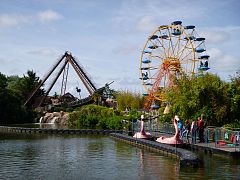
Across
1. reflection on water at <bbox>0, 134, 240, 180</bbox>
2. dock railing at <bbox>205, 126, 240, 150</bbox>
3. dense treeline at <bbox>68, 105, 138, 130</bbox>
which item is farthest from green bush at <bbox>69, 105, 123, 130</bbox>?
reflection on water at <bbox>0, 134, 240, 180</bbox>

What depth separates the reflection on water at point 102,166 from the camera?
18.7 meters

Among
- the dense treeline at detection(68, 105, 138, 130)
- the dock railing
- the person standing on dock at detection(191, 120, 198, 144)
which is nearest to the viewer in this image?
the dock railing

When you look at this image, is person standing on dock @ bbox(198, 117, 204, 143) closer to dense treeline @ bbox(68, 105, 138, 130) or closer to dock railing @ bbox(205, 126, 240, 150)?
dock railing @ bbox(205, 126, 240, 150)

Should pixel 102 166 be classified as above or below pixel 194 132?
below

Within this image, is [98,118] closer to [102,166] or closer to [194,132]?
[194,132]

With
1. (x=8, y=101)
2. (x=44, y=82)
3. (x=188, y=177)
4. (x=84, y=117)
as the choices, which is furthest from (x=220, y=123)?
(x=44, y=82)

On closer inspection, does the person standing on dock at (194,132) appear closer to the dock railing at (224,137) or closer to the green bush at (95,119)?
the dock railing at (224,137)

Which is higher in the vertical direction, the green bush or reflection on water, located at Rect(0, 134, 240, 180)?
the green bush

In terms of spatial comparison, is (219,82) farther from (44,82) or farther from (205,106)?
(44,82)

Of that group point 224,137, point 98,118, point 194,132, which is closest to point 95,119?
point 98,118

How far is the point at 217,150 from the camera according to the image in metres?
24.4

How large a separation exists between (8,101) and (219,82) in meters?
50.4

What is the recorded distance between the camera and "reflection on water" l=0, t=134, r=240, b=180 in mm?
18703

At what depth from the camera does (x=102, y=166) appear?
21.5m
